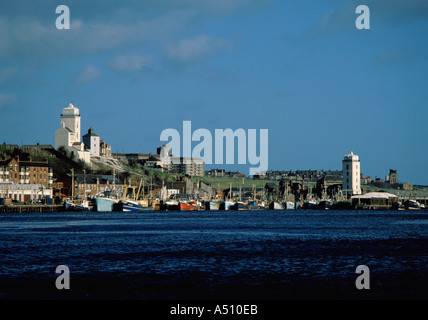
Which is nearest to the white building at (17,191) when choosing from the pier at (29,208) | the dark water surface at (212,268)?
the pier at (29,208)

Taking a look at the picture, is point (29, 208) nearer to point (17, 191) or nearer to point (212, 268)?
point (17, 191)

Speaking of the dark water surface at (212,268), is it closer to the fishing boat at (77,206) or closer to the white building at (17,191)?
the fishing boat at (77,206)

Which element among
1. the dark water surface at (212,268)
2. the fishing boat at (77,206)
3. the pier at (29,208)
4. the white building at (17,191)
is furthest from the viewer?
the white building at (17,191)

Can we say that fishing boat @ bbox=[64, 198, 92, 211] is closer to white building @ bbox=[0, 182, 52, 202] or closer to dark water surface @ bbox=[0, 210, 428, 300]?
white building @ bbox=[0, 182, 52, 202]

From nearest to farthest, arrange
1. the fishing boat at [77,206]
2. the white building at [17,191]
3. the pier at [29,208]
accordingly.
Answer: the pier at [29,208]
the fishing boat at [77,206]
the white building at [17,191]

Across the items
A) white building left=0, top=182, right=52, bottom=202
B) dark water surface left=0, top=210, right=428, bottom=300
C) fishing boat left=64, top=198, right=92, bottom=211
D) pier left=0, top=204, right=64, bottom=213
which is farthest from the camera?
white building left=0, top=182, right=52, bottom=202

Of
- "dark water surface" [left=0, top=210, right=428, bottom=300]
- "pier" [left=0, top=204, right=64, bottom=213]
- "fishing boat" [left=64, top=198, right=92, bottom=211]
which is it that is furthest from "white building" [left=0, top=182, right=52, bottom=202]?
"dark water surface" [left=0, top=210, right=428, bottom=300]

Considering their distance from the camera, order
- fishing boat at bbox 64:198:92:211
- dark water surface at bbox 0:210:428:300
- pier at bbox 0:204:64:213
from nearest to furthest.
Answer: dark water surface at bbox 0:210:428:300 < pier at bbox 0:204:64:213 < fishing boat at bbox 64:198:92:211

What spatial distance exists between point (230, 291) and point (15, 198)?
169664 millimetres

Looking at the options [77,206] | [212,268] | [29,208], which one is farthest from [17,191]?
[212,268]

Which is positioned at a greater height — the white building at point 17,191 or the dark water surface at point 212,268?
the white building at point 17,191

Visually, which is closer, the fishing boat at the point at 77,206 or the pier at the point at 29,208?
the pier at the point at 29,208
